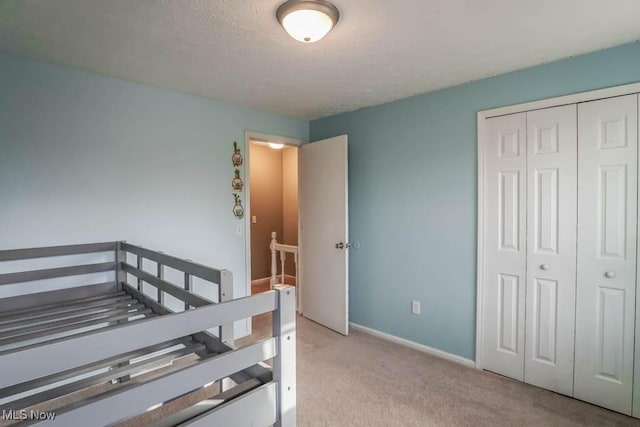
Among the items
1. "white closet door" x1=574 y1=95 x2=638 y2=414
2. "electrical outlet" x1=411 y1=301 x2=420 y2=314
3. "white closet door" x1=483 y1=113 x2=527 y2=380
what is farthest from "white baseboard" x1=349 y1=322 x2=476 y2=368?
"white closet door" x1=574 y1=95 x2=638 y2=414

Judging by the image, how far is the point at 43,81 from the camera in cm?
215

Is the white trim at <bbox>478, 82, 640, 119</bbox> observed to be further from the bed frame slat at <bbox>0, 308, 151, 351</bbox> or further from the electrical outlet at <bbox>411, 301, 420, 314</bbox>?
the bed frame slat at <bbox>0, 308, 151, 351</bbox>

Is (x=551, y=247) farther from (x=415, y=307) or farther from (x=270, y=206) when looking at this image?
(x=270, y=206)

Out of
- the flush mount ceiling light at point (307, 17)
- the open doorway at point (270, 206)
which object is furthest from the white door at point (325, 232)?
the flush mount ceiling light at point (307, 17)

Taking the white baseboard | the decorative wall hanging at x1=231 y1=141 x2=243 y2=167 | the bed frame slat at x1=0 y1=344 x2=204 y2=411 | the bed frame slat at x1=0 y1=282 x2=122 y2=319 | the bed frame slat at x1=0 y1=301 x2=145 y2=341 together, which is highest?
the decorative wall hanging at x1=231 y1=141 x2=243 y2=167

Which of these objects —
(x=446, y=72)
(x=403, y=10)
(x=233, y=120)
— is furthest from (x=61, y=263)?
(x=446, y=72)

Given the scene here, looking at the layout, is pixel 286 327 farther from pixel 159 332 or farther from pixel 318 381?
pixel 318 381

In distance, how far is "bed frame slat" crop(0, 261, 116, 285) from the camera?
6.43ft

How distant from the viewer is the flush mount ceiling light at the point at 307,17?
149 cm

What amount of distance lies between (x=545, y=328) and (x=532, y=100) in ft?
5.30

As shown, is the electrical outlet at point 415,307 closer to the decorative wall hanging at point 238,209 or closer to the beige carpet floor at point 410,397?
the beige carpet floor at point 410,397

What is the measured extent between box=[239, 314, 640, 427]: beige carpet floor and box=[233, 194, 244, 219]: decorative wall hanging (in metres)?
1.39

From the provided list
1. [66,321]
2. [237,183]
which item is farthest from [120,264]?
[237,183]

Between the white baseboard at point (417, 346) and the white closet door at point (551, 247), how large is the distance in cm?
44
